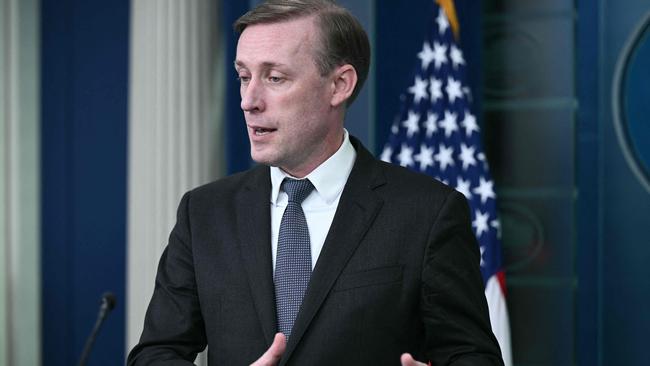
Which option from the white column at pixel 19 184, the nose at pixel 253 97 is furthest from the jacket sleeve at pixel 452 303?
the white column at pixel 19 184

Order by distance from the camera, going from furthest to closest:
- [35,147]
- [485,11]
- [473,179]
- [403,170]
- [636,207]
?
[35,147], [485,11], [636,207], [473,179], [403,170]

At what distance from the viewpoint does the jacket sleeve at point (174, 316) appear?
5.91 ft

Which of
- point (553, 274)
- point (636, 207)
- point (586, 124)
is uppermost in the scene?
point (586, 124)

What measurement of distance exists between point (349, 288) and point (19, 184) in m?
3.52

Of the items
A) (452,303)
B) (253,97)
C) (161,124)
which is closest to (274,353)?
(452,303)

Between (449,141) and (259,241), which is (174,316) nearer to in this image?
(259,241)

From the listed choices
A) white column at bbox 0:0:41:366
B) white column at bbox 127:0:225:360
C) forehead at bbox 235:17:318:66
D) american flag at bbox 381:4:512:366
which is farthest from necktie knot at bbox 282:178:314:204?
white column at bbox 0:0:41:366

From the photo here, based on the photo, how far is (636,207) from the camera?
165 inches

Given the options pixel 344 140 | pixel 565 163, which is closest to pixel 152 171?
pixel 565 163

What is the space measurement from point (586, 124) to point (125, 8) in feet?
8.06

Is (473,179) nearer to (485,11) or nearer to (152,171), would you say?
(485,11)

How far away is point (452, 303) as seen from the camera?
1.76 m

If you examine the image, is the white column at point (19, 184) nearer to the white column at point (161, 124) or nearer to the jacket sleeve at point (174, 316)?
the white column at point (161, 124)

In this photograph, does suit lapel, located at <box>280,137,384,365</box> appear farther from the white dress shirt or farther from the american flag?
the american flag
